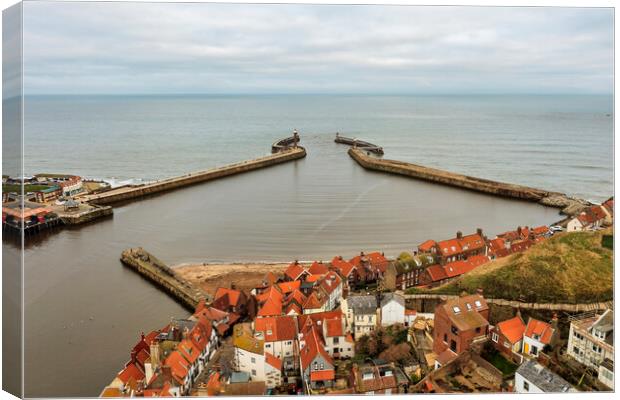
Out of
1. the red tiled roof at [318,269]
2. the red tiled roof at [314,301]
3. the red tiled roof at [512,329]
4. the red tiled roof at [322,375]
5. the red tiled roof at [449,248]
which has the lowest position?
the red tiled roof at [322,375]

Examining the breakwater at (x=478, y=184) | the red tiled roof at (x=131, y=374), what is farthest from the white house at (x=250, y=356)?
the breakwater at (x=478, y=184)

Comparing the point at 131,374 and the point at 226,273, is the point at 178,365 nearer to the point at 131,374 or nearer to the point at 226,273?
the point at 131,374

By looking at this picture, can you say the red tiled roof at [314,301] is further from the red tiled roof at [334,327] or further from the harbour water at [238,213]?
the harbour water at [238,213]

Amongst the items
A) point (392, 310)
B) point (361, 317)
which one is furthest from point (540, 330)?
point (361, 317)

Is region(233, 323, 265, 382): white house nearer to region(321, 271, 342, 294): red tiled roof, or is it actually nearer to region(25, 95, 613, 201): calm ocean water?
region(321, 271, 342, 294): red tiled roof

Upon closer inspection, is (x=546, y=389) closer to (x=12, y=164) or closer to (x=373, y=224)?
(x=12, y=164)

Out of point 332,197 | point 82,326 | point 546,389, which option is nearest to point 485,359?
point 546,389

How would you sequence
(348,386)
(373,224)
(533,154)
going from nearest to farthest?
(348,386), (373,224), (533,154)
